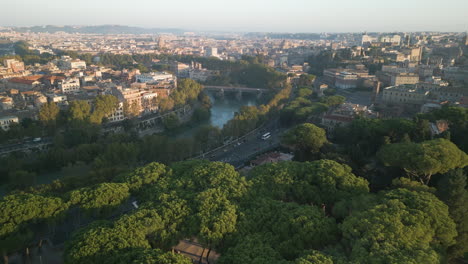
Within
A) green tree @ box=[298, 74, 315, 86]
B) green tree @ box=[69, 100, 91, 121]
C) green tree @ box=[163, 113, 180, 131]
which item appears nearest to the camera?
green tree @ box=[69, 100, 91, 121]

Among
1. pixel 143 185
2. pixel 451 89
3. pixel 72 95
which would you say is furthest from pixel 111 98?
pixel 451 89

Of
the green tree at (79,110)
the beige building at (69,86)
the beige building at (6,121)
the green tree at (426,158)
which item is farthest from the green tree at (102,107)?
the green tree at (426,158)

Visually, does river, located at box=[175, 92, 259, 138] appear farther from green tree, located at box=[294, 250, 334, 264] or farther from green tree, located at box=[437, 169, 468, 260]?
green tree, located at box=[294, 250, 334, 264]

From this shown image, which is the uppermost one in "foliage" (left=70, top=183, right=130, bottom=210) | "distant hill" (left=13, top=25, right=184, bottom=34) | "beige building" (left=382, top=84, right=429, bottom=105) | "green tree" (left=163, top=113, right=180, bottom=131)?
"distant hill" (left=13, top=25, right=184, bottom=34)

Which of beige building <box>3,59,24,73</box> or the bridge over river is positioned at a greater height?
beige building <box>3,59,24,73</box>

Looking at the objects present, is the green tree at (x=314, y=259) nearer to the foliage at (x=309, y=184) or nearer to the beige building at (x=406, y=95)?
the foliage at (x=309, y=184)

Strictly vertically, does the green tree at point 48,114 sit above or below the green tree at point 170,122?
above

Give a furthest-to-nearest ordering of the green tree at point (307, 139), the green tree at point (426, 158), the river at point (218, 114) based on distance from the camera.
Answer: the river at point (218, 114) < the green tree at point (307, 139) < the green tree at point (426, 158)

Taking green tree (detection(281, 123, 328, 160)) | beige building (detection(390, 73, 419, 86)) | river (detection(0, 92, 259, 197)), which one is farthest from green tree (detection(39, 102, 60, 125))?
beige building (detection(390, 73, 419, 86))
